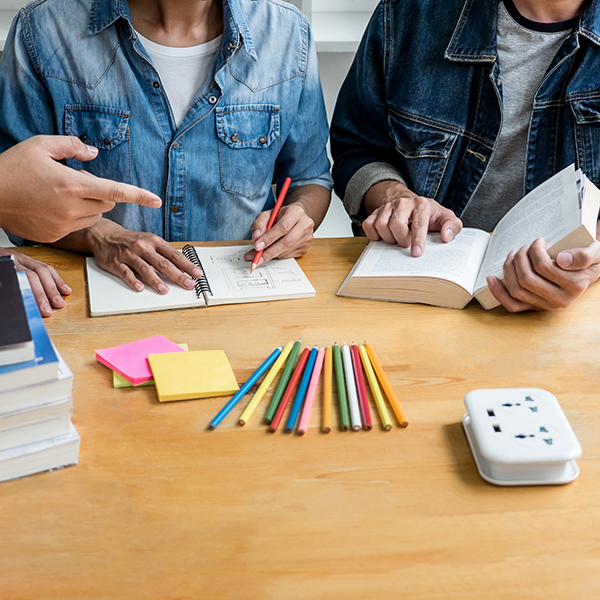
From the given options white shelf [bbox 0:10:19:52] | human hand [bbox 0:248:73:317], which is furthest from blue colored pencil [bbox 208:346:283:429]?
white shelf [bbox 0:10:19:52]

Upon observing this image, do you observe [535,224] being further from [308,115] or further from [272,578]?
[272,578]

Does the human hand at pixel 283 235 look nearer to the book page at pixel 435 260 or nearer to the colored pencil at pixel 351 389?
the book page at pixel 435 260

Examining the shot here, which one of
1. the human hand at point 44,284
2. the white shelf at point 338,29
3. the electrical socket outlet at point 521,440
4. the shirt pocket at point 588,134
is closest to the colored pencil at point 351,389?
the electrical socket outlet at point 521,440

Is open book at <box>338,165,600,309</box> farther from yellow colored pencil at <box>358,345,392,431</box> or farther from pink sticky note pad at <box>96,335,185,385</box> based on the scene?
pink sticky note pad at <box>96,335,185,385</box>

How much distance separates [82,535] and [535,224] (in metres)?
0.86

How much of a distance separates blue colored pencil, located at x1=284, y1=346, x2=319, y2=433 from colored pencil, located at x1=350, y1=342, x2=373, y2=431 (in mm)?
55

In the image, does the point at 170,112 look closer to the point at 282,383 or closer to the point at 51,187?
the point at 51,187

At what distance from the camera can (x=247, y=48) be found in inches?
52.7

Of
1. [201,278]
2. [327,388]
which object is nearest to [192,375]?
[327,388]

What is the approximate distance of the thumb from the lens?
0.94 meters

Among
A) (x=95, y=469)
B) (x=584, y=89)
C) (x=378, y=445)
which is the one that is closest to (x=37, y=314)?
(x=95, y=469)

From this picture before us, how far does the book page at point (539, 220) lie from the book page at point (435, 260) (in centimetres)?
2

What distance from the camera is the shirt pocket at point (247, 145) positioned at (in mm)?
1377

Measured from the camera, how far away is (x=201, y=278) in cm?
108
